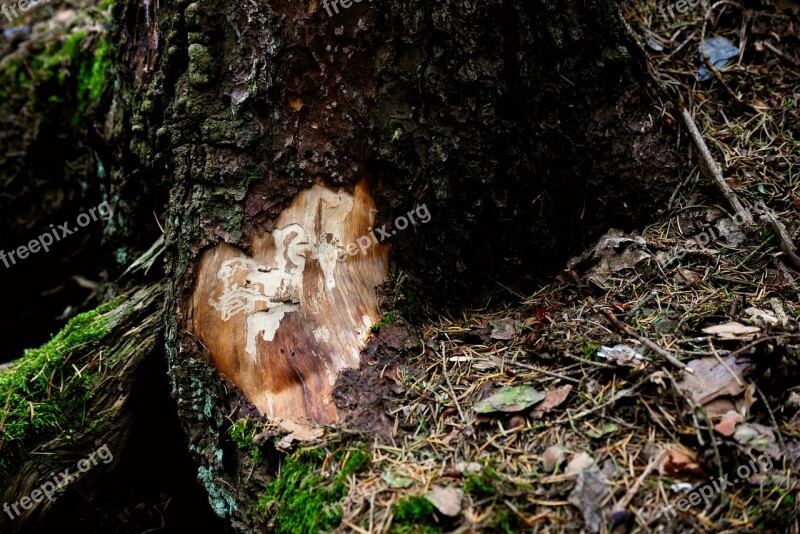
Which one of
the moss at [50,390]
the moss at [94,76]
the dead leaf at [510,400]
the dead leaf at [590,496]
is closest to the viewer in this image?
the dead leaf at [590,496]

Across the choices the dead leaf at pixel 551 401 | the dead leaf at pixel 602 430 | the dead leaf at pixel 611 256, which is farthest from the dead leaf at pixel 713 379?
the dead leaf at pixel 611 256

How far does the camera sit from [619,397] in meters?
1.84

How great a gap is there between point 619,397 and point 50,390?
2.35 m

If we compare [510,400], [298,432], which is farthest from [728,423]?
[298,432]

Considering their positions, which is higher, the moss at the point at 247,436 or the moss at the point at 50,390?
the moss at the point at 50,390

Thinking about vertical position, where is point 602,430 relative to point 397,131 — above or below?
below

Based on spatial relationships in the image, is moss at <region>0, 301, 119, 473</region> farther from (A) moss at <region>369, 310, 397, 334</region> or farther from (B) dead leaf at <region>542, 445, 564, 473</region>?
(B) dead leaf at <region>542, 445, 564, 473</region>

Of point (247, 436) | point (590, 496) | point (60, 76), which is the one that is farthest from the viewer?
point (60, 76)

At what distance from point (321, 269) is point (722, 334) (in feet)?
4.98

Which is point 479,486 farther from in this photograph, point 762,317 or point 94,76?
point 94,76

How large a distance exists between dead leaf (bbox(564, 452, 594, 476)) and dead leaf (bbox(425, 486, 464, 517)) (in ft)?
1.12

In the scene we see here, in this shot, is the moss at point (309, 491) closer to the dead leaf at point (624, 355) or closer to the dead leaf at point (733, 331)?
the dead leaf at point (624, 355)

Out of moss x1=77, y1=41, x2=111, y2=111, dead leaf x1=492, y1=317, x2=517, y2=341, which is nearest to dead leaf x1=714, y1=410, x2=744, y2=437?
dead leaf x1=492, y1=317, x2=517, y2=341

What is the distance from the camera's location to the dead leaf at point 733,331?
6.20 feet
